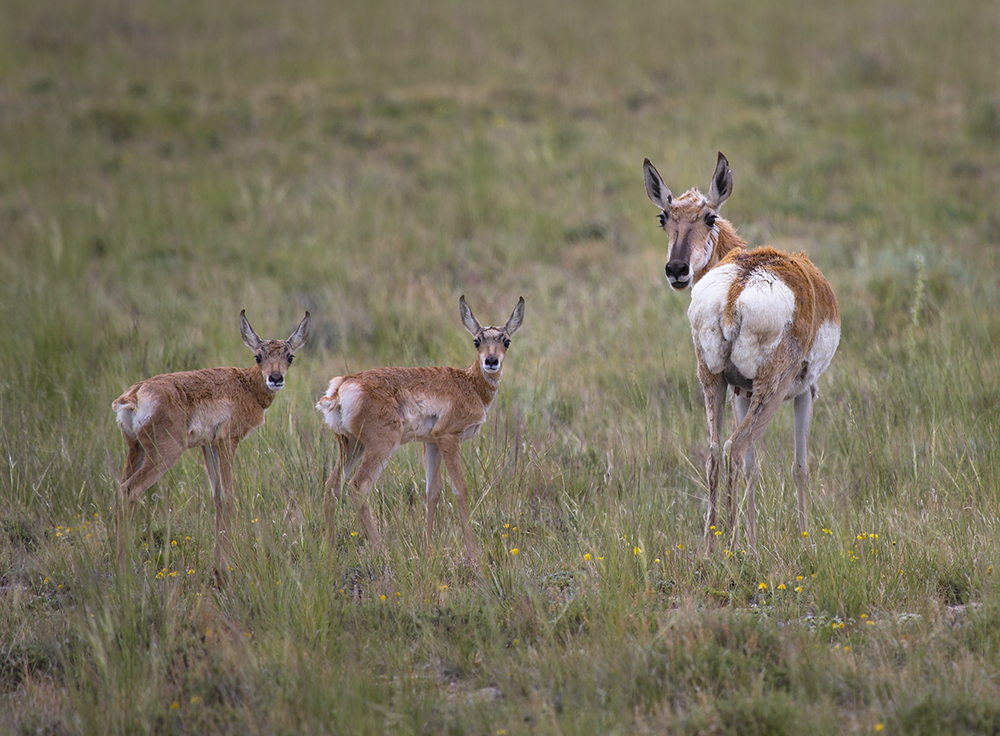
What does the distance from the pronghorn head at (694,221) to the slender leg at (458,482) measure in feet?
5.50

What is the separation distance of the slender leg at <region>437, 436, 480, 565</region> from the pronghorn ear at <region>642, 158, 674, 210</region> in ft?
6.81

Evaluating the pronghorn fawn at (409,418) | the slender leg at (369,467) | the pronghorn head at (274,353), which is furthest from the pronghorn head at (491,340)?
the pronghorn head at (274,353)

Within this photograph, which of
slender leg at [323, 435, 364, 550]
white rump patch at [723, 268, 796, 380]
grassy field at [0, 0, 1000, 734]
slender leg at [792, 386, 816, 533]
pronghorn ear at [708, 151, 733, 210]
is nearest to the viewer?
grassy field at [0, 0, 1000, 734]

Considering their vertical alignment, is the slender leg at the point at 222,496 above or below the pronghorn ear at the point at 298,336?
below

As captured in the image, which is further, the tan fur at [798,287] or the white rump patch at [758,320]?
the tan fur at [798,287]

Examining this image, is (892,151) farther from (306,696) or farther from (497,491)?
(306,696)

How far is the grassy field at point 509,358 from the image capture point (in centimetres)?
429

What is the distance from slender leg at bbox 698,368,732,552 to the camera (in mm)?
5371

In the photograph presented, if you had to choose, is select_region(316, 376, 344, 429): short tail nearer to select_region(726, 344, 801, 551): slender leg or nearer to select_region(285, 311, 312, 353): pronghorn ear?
select_region(285, 311, 312, 353): pronghorn ear

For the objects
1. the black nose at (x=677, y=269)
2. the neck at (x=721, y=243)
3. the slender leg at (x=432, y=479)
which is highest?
the neck at (x=721, y=243)

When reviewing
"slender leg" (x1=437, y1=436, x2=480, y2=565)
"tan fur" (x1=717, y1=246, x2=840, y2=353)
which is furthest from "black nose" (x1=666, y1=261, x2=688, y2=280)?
"slender leg" (x1=437, y1=436, x2=480, y2=565)

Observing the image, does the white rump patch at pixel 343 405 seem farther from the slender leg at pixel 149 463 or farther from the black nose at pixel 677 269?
the black nose at pixel 677 269

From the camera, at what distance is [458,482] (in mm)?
5523

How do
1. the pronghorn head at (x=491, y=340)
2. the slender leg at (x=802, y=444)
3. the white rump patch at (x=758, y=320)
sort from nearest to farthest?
1. the white rump patch at (x=758, y=320)
2. the pronghorn head at (x=491, y=340)
3. the slender leg at (x=802, y=444)
